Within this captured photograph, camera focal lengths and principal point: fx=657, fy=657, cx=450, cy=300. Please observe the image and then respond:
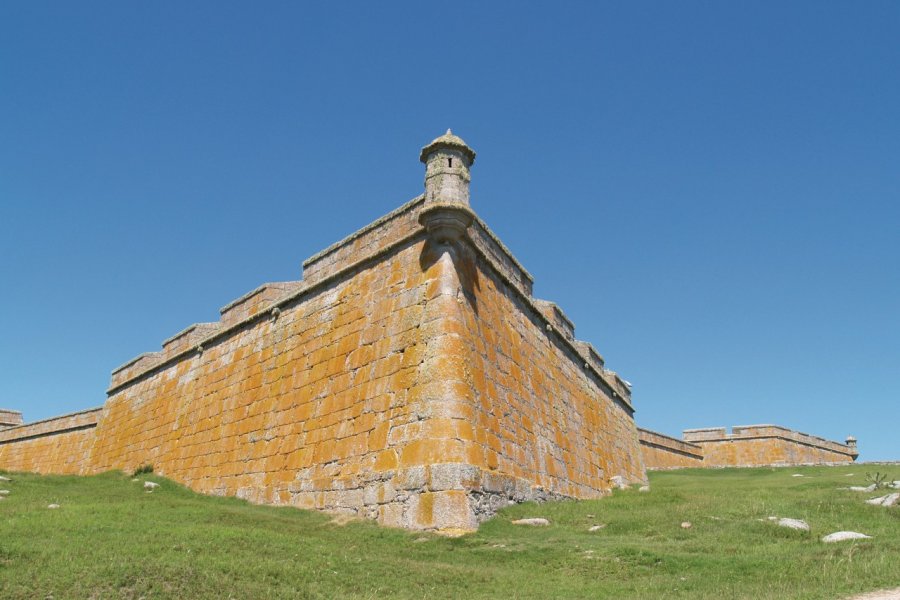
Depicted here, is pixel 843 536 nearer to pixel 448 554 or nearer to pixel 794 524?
pixel 794 524

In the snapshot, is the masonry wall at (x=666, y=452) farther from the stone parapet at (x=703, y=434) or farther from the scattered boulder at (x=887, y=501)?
the scattered boulder at (x=887, y=501)

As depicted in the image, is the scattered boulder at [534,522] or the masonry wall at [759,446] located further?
the masonry wall at [759,446]

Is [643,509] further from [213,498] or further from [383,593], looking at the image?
[213,498]

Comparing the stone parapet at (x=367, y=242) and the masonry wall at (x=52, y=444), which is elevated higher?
the stone parapet at (x=367, y=242)

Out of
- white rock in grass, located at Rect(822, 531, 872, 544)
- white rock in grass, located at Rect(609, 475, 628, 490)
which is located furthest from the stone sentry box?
white rock in grass, located at Rect(822, 531, 872, 544)

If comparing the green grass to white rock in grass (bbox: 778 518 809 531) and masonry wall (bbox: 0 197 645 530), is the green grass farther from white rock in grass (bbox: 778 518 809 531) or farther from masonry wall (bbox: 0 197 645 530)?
masonry wall (bbox: 0 197 645 530)

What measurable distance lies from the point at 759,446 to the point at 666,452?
437 cm

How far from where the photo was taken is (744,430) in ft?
103

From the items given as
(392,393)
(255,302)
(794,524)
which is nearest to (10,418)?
(255,302)

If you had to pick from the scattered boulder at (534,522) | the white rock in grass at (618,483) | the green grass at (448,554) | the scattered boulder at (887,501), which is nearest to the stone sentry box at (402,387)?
the white rock in grass at (618,483)

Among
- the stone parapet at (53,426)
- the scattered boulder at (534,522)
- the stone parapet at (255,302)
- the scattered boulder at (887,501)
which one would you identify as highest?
the stone parapet at (255,302)

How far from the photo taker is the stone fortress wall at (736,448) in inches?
1179

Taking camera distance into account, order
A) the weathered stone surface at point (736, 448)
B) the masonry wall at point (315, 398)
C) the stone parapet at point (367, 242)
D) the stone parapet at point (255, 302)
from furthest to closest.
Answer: the weathered stone surface at point (736, 448) < the stone parapet at point (255, 302) < the stone parapet at point (367, 242) < the masonry wall at point (315, 398)

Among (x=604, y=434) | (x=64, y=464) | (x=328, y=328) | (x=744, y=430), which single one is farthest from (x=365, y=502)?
(x=744, y=430)
